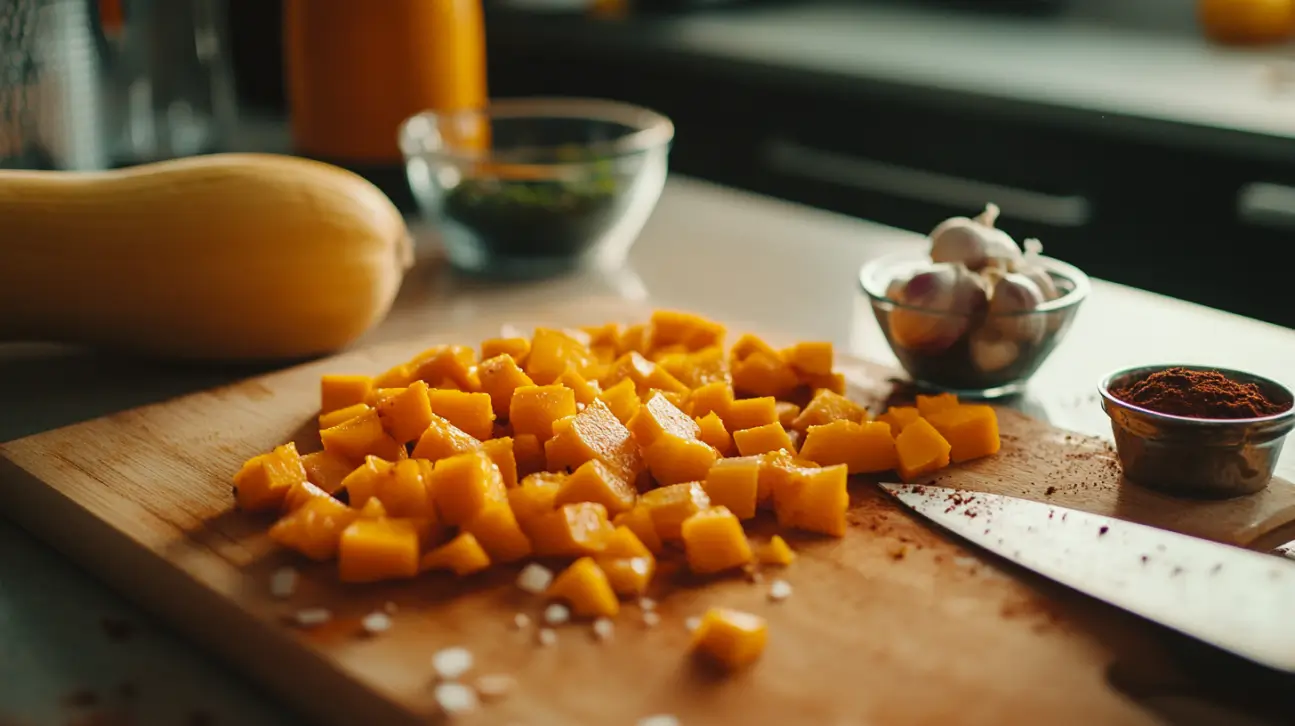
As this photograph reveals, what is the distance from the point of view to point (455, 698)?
2.80ft

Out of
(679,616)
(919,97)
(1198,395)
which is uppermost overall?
(919,97)

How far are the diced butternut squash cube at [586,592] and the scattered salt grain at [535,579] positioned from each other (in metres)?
0.02

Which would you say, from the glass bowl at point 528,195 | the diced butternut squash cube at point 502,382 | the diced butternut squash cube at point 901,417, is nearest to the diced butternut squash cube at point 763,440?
the diced butternut squash cube at point 901,417

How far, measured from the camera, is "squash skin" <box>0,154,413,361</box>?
142 cm

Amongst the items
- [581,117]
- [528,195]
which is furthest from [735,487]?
[581,117]

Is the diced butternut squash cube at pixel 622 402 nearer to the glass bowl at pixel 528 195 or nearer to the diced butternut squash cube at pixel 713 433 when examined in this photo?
the diced butternut squash cube at pixel 713 433

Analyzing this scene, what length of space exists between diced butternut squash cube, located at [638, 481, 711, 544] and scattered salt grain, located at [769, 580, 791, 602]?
0.31ft

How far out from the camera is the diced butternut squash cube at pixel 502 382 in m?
1.26

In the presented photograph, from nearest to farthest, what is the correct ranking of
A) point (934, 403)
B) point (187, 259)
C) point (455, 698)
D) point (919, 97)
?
point (455, 698)
point (934, 403)
point (187, 259)
point (919, 97)

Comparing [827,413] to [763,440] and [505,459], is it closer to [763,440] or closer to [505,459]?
[763,440]

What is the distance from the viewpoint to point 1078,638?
94 cm

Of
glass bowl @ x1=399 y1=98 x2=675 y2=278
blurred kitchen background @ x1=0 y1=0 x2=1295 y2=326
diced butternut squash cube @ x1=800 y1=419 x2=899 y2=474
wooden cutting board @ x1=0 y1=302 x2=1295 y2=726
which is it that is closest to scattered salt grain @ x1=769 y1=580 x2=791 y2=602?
wooden cutting board @ x1=0 y1=302 x2=1295 y2=726

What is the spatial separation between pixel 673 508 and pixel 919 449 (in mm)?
284

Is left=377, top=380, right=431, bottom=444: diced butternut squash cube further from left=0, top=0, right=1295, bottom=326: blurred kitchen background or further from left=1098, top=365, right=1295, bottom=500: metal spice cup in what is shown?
left=0, top=0, right=1295, bottom=326: blurred kitchen background
